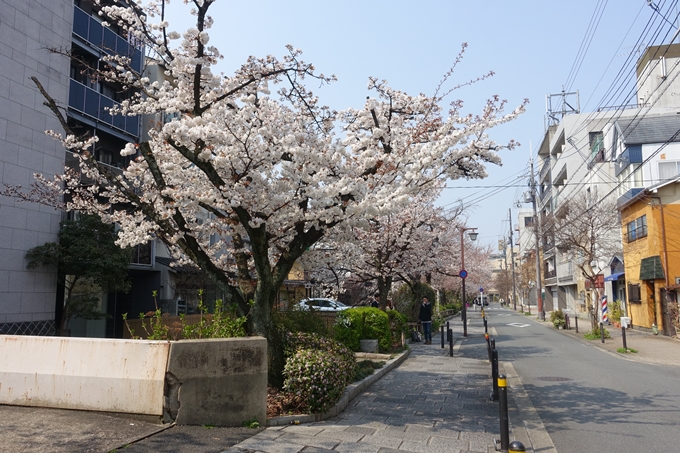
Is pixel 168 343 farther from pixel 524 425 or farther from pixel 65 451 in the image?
pixel 524 425

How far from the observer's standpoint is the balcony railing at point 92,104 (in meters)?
17.8

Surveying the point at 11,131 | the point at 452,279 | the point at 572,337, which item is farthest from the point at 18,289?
the point at 452,279

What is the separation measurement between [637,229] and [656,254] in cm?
291

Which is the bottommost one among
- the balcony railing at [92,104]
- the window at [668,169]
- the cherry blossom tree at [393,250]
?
the cherry blossom tree at [393,250]

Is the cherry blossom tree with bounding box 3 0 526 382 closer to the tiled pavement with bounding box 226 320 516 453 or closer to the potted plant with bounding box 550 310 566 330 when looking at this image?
the tiled pavement with bounding box 226 320 516 453

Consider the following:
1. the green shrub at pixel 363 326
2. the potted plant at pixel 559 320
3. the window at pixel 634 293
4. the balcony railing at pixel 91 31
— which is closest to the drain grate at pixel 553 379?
the green shrub at pixel 363 326

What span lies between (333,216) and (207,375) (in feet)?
10.0

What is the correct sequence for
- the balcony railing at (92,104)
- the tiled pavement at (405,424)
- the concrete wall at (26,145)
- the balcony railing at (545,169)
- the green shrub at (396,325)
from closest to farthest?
the tiled pavement at (405,424)
the concrete wall at (26,145)
the green shrub at (396,325)
the balcony railing at (92,104)
the balcony railing at (545,169)

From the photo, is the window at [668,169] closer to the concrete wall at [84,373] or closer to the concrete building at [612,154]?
the concrete building at [612,154]

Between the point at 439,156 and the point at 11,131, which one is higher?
the point at 11,131

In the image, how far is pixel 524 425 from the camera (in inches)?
312

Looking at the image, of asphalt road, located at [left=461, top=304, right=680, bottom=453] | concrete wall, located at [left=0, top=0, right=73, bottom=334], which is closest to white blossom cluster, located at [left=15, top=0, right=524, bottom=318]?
asphalt road, located at [left=461, top=304, right=680, bottom=453]

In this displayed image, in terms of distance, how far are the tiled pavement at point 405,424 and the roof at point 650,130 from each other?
2244 centimetres

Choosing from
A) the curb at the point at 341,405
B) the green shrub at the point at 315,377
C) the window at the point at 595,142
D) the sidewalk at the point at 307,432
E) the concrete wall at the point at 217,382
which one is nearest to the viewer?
the sidewalk at the point at 307,432
